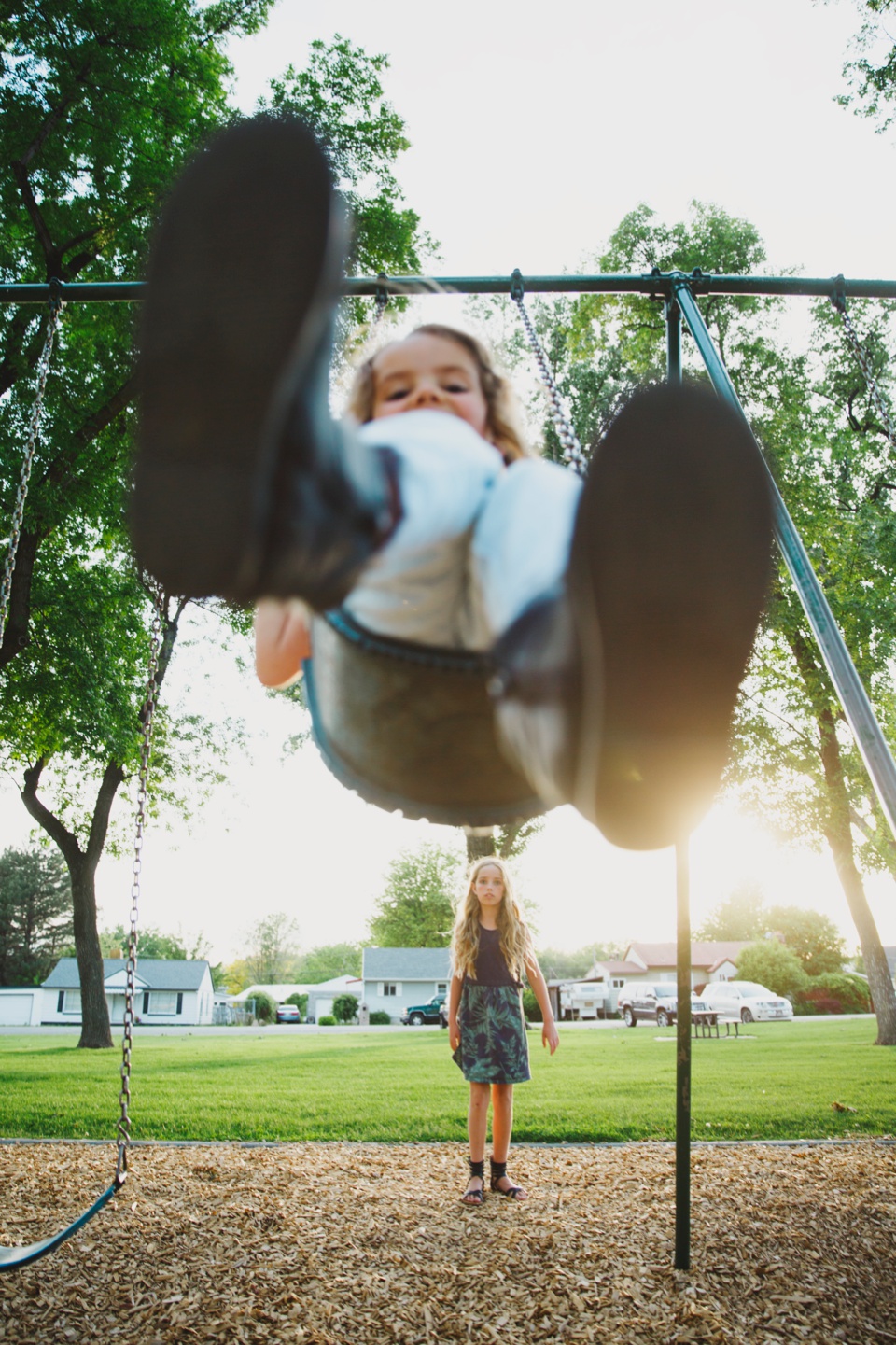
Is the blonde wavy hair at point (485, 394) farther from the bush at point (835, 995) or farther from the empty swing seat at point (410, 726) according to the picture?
the bush at point (835, 995)

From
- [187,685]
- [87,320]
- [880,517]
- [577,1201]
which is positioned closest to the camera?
[577,1201]

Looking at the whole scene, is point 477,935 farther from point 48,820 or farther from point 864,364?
point 48,820

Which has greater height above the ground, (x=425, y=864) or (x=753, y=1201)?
(x=425, y=864)

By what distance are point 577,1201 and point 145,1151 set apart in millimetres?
2889

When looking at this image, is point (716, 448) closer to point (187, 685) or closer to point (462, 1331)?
point (462, 1331)

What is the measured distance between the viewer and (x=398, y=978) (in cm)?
3719

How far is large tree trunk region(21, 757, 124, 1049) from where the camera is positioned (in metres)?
12.0

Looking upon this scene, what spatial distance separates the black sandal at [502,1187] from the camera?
Answer: 4309 millimetres

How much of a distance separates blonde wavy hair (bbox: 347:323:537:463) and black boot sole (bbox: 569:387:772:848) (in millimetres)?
225

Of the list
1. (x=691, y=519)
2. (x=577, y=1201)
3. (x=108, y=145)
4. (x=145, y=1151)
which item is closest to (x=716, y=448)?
(x=691, y=519)

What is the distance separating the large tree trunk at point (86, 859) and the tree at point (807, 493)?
8.84 metres

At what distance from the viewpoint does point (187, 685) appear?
1293 cm

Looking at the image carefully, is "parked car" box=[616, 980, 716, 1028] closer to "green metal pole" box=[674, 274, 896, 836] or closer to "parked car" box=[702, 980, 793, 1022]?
"parked car" box=[702, 980, 793, 1022]

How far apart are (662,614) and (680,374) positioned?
129cm
